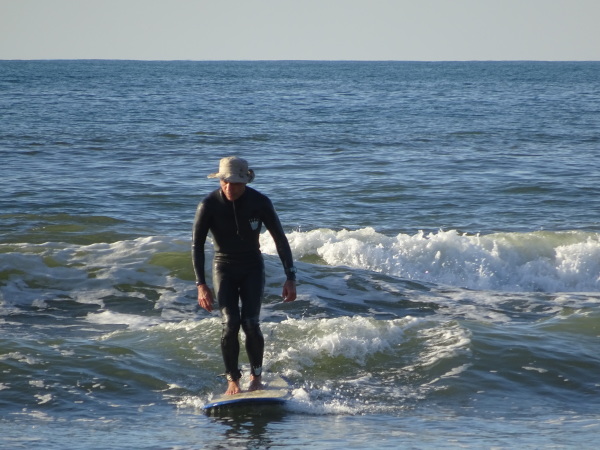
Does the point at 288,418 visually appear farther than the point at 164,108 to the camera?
No

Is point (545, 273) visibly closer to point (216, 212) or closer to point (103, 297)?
point (103, 297)

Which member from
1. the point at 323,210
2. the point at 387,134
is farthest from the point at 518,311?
the point at 387,134

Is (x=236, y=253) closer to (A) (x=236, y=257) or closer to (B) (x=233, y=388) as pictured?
(A) (x=236, y=257)

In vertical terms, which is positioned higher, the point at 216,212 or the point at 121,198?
the point at 216,212

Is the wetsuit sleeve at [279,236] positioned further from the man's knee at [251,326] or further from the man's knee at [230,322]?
the man's knee at [230,322]

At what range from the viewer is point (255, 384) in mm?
8055

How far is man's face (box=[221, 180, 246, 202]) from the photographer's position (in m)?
7.57

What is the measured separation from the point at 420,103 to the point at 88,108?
19484mm

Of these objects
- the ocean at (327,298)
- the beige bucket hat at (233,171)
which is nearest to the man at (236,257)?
the beige bucket hat at (233,171)

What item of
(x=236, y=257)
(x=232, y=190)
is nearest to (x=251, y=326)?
(x=236, y=257)

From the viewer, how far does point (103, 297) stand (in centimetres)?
1220

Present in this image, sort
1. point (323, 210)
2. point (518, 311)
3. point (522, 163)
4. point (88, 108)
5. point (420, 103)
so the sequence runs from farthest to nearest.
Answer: point (420, 103) < point (88, 108) < point (522, 163) < point (323, 210) < point (518, 311)

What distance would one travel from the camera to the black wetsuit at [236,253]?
25.4 feet

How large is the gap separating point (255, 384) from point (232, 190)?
175 centimetres
